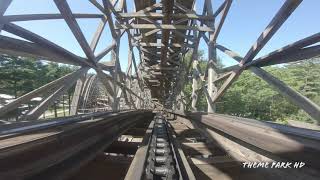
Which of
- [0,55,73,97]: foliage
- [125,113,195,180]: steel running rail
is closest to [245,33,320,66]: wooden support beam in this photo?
[125,113,195,180]: steel running rail

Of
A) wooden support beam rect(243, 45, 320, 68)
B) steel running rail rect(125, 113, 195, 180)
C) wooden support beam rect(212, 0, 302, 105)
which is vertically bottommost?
A: steel running rail rect(125, 113, 195, 180)

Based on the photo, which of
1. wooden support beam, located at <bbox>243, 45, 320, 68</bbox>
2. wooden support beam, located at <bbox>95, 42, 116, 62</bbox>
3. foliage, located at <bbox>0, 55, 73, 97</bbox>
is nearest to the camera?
wooden support beam, located at <bbox>243, 45, 320, 68</bbox>

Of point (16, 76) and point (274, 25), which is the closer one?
point (274, 25)

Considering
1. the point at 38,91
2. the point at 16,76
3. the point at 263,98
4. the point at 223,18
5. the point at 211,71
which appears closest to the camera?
the point at 38,91

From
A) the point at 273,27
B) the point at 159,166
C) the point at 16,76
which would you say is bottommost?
the point at 159,166

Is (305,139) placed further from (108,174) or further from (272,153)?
(108,174)

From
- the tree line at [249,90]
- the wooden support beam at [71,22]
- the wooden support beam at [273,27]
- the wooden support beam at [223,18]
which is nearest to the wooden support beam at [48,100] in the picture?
the wooden support beam at [71,22]

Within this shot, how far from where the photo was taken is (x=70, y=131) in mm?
2729

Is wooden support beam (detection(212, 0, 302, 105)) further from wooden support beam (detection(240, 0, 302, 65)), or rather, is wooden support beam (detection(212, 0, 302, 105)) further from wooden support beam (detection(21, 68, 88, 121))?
wooden support beam (detection(21, 68, 88, 121))

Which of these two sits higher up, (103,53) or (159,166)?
(103,53)

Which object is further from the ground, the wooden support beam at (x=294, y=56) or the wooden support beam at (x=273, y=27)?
the wooden support beam at (x=273, y=27)

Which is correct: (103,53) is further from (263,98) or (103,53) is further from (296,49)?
(263,98)

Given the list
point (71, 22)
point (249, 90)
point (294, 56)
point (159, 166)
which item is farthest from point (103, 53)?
point (249, 90)

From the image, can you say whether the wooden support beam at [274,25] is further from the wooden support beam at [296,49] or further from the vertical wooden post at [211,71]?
the vertical wooden post at [211,71]
